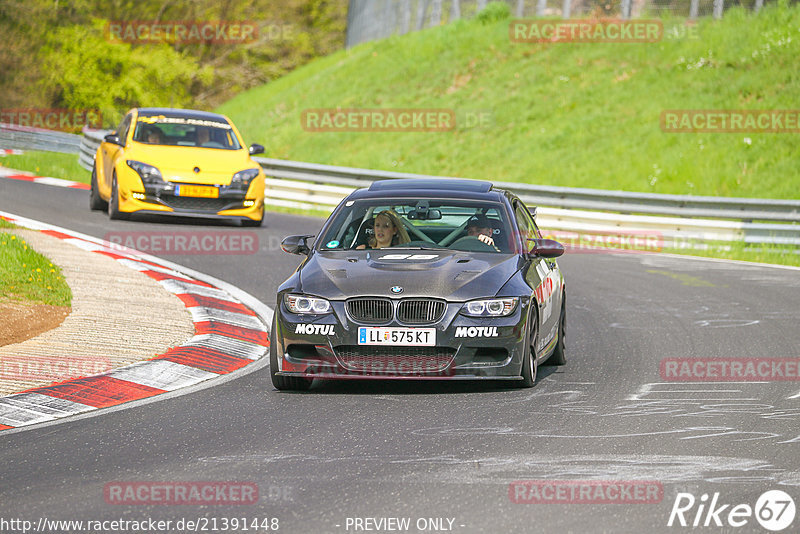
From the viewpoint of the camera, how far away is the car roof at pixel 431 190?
31.8 ft

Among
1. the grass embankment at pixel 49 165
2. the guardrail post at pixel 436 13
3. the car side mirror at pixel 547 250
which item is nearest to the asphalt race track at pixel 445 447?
the car side mirror at pixel 547 250

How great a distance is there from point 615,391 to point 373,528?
3.80 meters

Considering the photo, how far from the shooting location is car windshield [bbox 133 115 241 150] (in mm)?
19297

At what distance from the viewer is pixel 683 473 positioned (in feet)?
20.2

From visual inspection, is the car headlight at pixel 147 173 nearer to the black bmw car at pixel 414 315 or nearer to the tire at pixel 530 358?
the black bmw car at pixel 414 315

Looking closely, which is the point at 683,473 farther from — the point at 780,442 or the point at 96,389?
the point at 96,389

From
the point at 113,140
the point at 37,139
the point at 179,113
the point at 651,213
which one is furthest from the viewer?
the point at 37,139

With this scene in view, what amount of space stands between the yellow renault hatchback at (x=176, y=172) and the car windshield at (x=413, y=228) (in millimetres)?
8760

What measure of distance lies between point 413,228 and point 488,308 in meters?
1.64

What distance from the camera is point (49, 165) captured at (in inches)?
1123

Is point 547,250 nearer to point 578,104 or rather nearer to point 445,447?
point 445,447

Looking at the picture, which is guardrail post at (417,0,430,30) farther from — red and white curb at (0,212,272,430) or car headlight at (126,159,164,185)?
red and white curb at (0,212,272,430)

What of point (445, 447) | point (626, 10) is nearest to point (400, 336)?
point (445, 447)

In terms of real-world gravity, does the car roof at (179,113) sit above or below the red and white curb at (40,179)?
above
